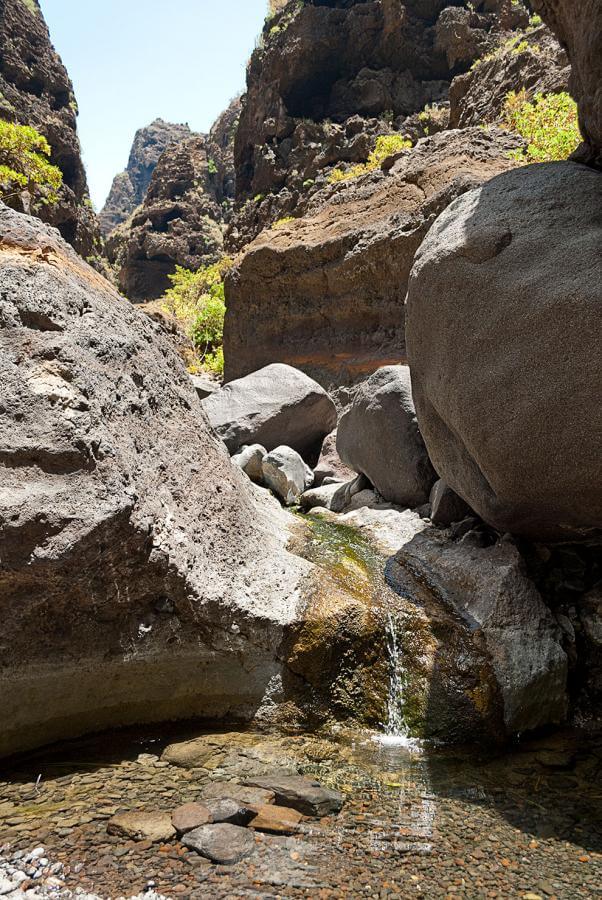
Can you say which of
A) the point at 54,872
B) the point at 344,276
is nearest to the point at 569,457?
the point at 54,872

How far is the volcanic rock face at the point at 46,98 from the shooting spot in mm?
25453

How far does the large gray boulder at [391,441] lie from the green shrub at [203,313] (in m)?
7.50

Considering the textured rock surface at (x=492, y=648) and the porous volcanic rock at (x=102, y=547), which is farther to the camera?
the textured rock surface at (x=492, y=648)

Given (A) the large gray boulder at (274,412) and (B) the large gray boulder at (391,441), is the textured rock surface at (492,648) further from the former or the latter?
(A) the large gray boulder at (274,412)

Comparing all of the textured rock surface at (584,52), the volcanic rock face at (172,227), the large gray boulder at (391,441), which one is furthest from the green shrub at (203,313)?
the textured rock surface at (584,52)

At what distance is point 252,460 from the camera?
838 centimetres

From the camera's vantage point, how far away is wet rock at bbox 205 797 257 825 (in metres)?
2.86

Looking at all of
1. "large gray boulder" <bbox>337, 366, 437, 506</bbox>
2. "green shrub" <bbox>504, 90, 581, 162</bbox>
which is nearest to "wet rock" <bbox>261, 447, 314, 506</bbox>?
"large gray boulder" <bbox>337, 366, 437, 506</bbox>

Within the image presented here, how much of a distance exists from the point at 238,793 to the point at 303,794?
315mm

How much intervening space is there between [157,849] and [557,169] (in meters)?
4.72

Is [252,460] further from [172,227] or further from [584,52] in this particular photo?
[172,227]

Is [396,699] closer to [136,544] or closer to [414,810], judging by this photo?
[414,810]

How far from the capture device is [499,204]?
4504 mm

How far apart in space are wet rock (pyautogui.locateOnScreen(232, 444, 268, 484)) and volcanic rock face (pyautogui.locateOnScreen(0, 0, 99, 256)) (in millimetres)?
19775
